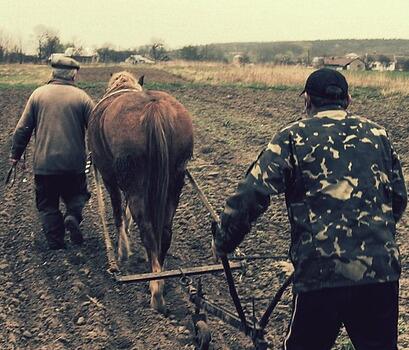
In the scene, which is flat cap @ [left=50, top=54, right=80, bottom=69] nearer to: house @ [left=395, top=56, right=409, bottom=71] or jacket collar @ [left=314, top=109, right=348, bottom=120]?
jacket collar @ [left=314, top=109, right=348, bottom=120]

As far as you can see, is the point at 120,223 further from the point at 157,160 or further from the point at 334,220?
the point at 334,220

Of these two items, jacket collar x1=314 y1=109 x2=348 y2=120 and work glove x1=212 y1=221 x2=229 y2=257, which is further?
work glove x1=212 y1=221 x2=229 y2=257

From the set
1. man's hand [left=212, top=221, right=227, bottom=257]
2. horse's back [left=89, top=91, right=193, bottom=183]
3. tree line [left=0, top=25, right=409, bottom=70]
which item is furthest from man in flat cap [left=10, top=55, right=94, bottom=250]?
tree line [left=0, top=25, right=409, bottom=70]

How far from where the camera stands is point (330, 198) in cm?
328

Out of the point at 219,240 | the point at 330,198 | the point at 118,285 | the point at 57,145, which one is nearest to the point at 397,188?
the point at 330,198

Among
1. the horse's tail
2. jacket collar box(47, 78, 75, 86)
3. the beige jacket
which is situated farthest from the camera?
jacket collar box(47, 78, 75, 86)

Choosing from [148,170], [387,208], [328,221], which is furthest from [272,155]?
[148,170]

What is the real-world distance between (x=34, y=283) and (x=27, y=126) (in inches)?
74.2

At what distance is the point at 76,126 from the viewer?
736cm

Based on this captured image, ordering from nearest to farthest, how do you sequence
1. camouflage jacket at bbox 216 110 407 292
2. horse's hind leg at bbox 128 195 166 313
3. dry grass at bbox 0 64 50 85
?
camouflage jacket at bbox 216 110 407 292 < horse's hind leg at bbox 128 195 166 313 < dry grass at bbox 0 64 50 85

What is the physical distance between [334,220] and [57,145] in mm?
4537

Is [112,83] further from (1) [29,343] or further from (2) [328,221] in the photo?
(2) [328,221]

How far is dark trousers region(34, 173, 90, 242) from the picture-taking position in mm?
7309

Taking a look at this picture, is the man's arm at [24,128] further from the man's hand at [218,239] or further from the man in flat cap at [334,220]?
the man in flat cap at [334,220]
